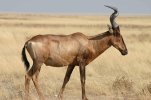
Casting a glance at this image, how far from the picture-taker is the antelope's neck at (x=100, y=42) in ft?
44.4

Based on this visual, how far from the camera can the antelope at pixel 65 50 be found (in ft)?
41.8

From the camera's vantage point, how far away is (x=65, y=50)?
13148mm

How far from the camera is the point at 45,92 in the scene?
1455 centimetres

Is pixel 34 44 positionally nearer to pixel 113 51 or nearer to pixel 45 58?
pixel 45 58

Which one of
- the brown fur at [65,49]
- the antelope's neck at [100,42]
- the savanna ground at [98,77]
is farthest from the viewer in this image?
the savanna ground at [98,77]

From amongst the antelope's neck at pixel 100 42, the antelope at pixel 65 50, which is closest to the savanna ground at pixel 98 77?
the antelope at pixel 65 50

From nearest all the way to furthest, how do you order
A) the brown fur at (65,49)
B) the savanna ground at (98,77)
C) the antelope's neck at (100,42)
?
the brown fur at (65,49), the antelope's neck at (100,42), the savanna ground at (98,77)

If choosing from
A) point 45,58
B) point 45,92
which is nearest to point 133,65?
point 45,92

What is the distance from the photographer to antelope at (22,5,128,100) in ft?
41.8

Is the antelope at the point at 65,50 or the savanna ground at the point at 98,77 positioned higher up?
the antelope at the point at 65,50

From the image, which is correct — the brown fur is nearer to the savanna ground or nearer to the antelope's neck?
the antelope's neck

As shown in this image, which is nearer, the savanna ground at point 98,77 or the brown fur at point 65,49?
the brown fur at point 65,49

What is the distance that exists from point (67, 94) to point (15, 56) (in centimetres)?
635

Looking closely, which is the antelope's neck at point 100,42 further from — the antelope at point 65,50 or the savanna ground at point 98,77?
the savanna ground at point 98,77
